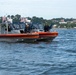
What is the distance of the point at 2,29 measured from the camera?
160 feet

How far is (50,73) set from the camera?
65.3ft

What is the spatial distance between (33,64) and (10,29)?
25.5 m

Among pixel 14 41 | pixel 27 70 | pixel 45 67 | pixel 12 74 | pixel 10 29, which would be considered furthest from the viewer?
pixel 10 29

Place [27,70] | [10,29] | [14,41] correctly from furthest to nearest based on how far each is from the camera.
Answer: [10,29] → [14,41] → [27,70]

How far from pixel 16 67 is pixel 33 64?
5.46ft

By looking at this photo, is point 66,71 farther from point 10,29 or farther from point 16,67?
point 10,29

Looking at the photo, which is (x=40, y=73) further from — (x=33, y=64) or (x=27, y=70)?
(x=33, y=64)

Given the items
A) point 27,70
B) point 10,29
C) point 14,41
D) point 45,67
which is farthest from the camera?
point 10,29

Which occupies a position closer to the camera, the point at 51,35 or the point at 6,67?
the point at 6,67

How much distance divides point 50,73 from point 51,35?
26.6 metres

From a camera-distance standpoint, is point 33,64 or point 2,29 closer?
point 33,64

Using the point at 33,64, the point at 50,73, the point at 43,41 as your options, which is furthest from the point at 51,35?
the point at 50,73

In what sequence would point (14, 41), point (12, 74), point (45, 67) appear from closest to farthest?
point (12, 74), point (45, 67), point (14, 41)

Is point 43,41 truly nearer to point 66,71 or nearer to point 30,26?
point 30,26
